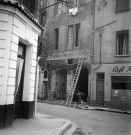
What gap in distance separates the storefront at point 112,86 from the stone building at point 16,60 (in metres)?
9.57

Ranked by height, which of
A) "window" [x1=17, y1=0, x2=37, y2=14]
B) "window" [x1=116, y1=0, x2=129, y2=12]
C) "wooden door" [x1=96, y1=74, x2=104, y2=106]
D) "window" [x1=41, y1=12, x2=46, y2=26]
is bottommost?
"wooden door" [x1=96, y1=74, x2=104, y2=106]

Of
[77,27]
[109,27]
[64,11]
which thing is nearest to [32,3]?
[109,27]

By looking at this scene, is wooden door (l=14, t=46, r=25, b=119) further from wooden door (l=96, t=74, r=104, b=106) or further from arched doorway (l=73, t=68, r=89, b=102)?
arched doorway (l=73, t=68, r=89, b=102)

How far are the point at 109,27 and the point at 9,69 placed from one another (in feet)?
43.7

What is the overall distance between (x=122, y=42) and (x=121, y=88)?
3.91m

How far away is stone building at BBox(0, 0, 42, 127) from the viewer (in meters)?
Result: 7.75

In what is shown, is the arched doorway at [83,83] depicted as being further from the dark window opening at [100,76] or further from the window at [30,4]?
the window at [30,4]

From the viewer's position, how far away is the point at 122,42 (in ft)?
62.0

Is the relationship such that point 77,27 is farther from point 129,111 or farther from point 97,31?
point 129,111

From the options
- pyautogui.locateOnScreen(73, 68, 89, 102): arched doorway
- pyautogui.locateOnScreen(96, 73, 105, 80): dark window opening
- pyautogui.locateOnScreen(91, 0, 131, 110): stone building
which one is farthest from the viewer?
pyautogui.locateOnScreen(73, 68, 89, 102): arched doorway

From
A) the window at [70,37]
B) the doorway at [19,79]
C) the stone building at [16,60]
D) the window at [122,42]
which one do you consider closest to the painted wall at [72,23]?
the window at [70,37]

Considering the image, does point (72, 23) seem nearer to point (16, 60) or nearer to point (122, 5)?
point (122, 5)

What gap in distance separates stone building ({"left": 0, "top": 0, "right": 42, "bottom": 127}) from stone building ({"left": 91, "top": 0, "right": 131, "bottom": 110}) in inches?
379

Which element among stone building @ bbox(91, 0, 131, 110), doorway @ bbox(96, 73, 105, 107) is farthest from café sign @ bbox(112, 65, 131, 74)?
doorway @ bbox(96, 73, 105, 107)
